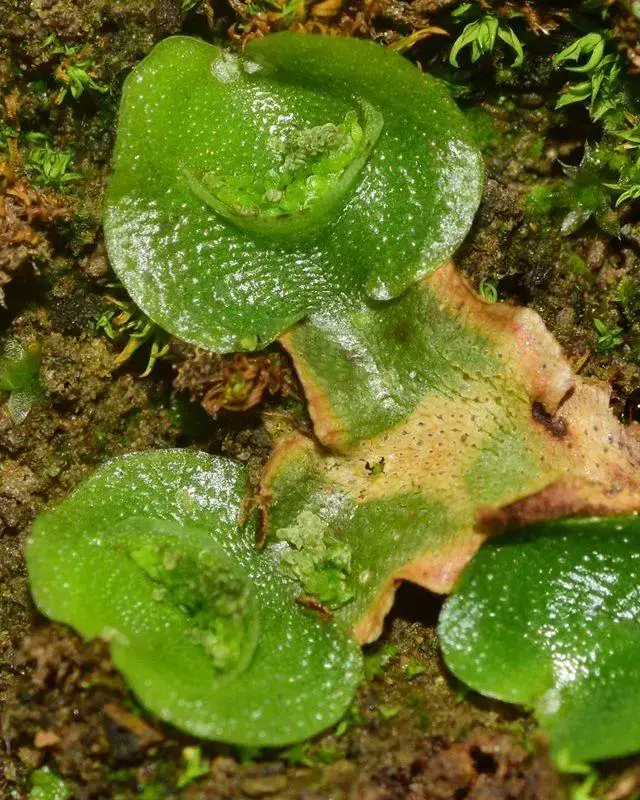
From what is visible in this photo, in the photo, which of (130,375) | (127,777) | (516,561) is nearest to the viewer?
(127,777)

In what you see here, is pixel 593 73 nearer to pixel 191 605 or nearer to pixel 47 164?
pixel 47 164

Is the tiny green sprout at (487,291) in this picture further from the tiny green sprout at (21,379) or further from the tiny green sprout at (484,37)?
the tiny green sprout at (21,379)

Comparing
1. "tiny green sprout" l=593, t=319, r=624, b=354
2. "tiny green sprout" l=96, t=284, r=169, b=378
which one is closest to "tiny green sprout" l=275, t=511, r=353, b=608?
"tiny green sprout" l=96, t=284, r=169, b=378

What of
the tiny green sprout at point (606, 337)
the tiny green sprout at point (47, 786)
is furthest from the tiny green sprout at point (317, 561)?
the tiny green sprout at point (606, 337)

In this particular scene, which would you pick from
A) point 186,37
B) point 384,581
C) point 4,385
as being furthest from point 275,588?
point 186,37

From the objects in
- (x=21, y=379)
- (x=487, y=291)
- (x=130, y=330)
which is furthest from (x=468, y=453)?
(x=21, y=379)

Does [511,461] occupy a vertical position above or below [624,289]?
below

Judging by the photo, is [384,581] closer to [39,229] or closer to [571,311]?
[571,311]

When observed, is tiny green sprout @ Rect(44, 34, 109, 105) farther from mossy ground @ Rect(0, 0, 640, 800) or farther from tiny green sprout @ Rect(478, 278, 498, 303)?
tiny green sprout @ Rect(478, 278, 498, 303)
